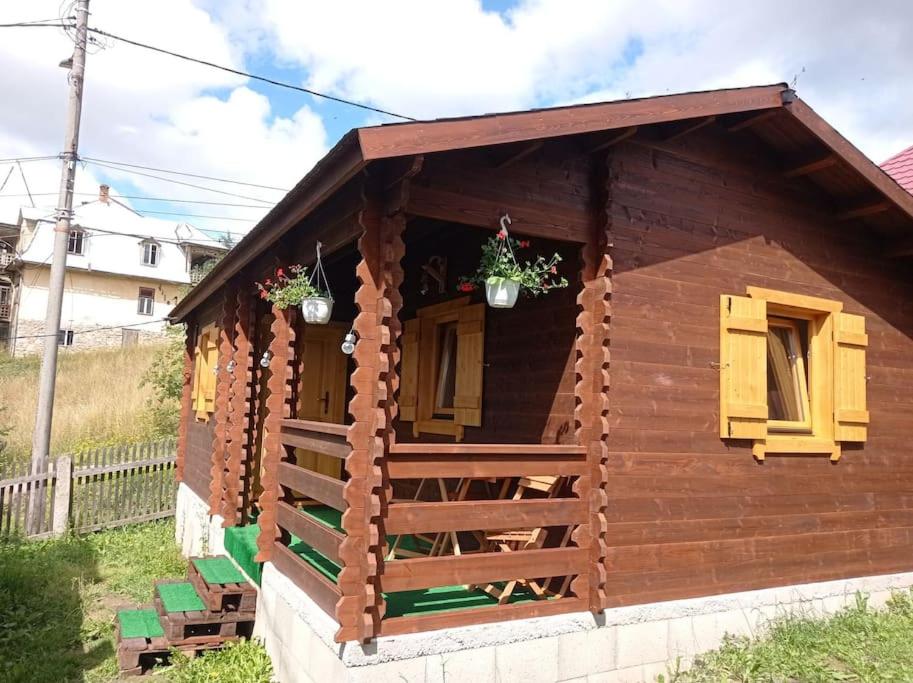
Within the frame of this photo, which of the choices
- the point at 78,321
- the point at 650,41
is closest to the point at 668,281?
the point at 650,41

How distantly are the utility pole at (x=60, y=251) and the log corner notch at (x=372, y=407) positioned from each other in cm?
883

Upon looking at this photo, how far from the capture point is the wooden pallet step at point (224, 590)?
19.0 feet

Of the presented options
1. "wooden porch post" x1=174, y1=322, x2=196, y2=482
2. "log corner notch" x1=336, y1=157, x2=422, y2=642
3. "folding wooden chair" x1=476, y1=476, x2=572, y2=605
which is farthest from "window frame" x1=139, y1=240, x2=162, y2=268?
"log corner notch" x1=336, y1=157, x2=422, y2=642

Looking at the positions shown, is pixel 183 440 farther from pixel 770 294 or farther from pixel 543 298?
pixel 770 294

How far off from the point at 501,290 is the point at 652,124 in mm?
1904

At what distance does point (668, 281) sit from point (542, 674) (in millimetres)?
2925

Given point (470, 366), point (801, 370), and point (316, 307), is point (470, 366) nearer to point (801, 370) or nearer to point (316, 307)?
point (316, 307)

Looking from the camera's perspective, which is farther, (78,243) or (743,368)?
(78,243)

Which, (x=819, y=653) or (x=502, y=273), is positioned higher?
(x=502, y=273)

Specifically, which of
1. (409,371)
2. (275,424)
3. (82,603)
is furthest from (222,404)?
(275,424)

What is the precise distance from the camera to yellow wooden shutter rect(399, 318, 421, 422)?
25.0 ft

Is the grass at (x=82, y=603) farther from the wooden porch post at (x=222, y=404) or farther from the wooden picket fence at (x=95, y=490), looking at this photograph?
the wooden porch post at (x=222, y=404)

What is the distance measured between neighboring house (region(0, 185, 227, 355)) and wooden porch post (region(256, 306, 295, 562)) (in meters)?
25.7

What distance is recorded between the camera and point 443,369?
7.41 m
